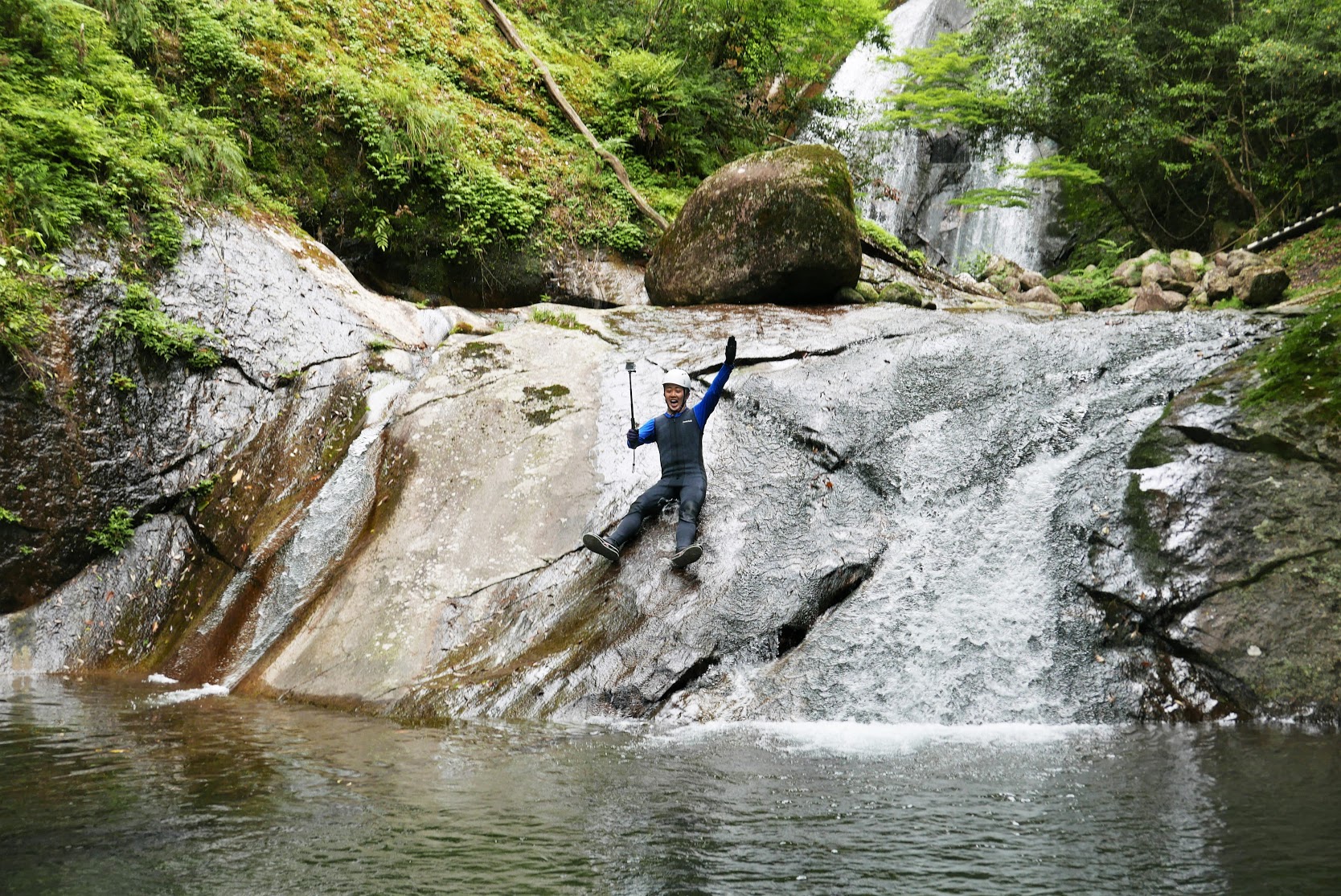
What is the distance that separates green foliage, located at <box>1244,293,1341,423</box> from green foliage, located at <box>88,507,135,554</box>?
989 cm

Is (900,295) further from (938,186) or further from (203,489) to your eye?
(938,186)

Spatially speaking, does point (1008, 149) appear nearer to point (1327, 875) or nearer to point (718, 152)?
point (718, 152)

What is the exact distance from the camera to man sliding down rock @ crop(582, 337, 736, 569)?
7.55 m

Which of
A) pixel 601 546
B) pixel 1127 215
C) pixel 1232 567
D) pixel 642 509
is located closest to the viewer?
pixel 1232 567

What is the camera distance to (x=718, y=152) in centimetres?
1884

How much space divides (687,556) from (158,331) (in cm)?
618

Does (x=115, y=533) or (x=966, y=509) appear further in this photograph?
(x=115, y=533)

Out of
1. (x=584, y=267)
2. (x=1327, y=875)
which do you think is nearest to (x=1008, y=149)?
(x=584, y=267)

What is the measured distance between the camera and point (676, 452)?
25.3 feet

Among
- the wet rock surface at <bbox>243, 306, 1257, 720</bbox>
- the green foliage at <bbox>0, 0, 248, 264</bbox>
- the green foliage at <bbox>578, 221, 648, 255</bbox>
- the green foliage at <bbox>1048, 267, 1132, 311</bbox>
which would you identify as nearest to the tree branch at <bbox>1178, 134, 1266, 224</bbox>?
the green foliage at <bbox>1048, 267, 1132, 311</bbox>

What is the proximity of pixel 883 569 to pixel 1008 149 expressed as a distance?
73.8ft

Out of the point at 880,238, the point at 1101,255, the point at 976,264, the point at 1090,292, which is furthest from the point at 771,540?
the point at 1101,255

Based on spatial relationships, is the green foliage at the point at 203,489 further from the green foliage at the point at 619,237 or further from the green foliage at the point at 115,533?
the green foliage at the point at 619,237

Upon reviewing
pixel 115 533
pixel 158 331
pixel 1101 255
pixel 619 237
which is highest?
pixel 1101 255
